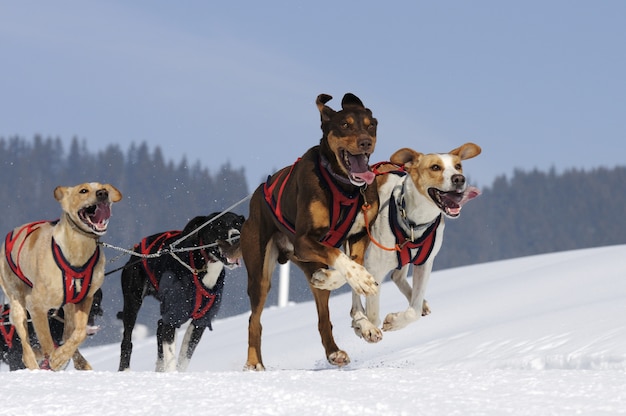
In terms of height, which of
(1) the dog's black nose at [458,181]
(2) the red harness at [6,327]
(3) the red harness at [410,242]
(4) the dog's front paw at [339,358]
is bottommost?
(4) the dog's front paw at [339,358]

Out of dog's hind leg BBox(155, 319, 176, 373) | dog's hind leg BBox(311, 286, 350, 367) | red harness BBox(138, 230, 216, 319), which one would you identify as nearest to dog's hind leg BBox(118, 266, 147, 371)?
red harness BBox(138, 230, 216, 319)

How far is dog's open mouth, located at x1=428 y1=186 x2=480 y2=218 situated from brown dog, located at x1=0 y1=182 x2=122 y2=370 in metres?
2.01

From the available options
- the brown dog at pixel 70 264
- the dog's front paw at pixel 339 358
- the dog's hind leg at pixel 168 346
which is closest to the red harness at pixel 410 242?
the dog's front paw at pixel 339 358

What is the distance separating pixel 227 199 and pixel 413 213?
94689 millimetres

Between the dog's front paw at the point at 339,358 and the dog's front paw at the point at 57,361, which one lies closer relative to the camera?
the dog's front paw at the point at 339,358

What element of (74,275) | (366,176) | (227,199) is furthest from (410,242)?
(227,199)

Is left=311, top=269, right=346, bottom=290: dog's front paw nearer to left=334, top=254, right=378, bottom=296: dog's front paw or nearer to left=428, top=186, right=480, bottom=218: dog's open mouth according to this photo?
left=334, top=254, right=378, bottom=296: dog's front paw

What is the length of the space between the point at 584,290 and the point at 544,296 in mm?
539

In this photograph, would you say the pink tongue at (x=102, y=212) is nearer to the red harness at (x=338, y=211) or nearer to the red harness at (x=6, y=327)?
the red harness at (x=338, y=211)

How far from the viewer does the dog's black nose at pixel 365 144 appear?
17.7 ft

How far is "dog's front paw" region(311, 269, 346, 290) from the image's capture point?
219 inches

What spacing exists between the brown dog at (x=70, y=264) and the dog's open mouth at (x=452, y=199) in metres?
2.01

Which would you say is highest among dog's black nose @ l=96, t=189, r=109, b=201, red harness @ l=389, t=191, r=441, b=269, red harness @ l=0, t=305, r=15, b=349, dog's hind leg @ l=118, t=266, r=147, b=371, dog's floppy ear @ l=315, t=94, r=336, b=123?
dog's floppy ear @ l=315, t=94, r=336, b=123

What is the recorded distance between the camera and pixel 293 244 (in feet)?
20.1
